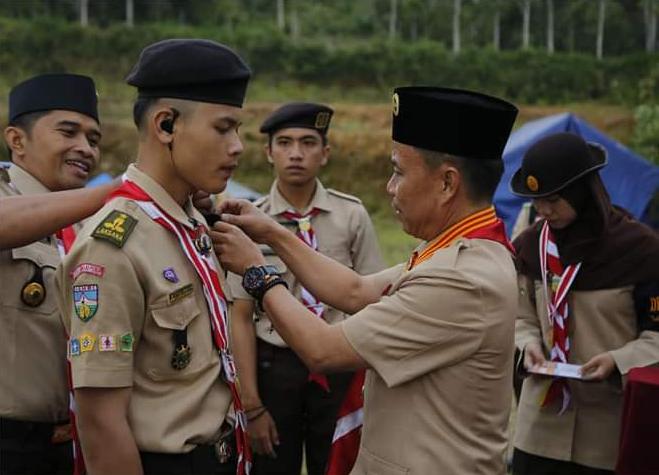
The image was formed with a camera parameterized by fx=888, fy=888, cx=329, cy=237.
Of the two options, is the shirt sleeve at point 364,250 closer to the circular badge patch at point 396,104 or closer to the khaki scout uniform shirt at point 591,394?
the khaki scout uniform shirt at point 591,394

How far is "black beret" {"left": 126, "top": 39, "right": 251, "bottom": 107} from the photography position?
96.4 inches

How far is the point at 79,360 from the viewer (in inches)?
92.1

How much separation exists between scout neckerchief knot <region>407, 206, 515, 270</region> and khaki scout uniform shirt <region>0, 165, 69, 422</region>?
127cm

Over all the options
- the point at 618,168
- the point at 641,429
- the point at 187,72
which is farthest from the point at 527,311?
the point at 618,168

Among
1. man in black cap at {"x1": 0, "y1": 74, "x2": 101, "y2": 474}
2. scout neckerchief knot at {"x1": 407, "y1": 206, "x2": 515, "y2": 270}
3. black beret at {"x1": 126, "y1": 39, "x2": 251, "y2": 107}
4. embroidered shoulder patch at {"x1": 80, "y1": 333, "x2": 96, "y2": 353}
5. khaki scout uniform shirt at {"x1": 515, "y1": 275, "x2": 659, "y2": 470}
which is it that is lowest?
khaki scout uniform shirt at {"x1": 515, "y1": 275, "x2": 659, "y2": 470}

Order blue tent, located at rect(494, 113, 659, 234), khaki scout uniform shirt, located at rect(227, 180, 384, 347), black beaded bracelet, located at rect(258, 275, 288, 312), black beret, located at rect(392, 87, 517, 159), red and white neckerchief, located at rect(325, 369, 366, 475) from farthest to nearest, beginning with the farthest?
blue tent, located at rect(494, 113, 659, 234)
khaki scout uniform shirt, located at rect(227, 180, 384, 347)
red and white neckerchief, located at rect(325, 369, 366, 475)
black beaded bracelet, located at rect(258, 275, 288, 312)
black beret, located at rect(392, 87, 517, 159)

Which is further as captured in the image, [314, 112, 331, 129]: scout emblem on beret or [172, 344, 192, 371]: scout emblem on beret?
[314, 112, 331, 129]: scout emblem on beret

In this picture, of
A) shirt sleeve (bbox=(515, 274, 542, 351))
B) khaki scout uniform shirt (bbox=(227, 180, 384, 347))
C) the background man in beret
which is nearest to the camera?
shirt sleeve (bbox=(515, 274, 542, 351))

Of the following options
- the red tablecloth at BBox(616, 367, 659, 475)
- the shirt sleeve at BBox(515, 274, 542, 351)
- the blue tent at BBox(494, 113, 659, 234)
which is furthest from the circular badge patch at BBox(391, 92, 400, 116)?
the blue tent at BBox(494, 113, 659, 234)

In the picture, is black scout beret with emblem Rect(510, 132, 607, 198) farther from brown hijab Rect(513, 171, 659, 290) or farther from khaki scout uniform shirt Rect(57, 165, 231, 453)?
khaki scout uniform shirt Rect(57, 165, 231, 453)

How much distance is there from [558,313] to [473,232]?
144 cm

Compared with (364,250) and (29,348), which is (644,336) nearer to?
(364,250)

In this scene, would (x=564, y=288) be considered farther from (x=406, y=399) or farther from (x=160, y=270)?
(x=160, y=270)

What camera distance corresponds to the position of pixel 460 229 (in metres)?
2.60
